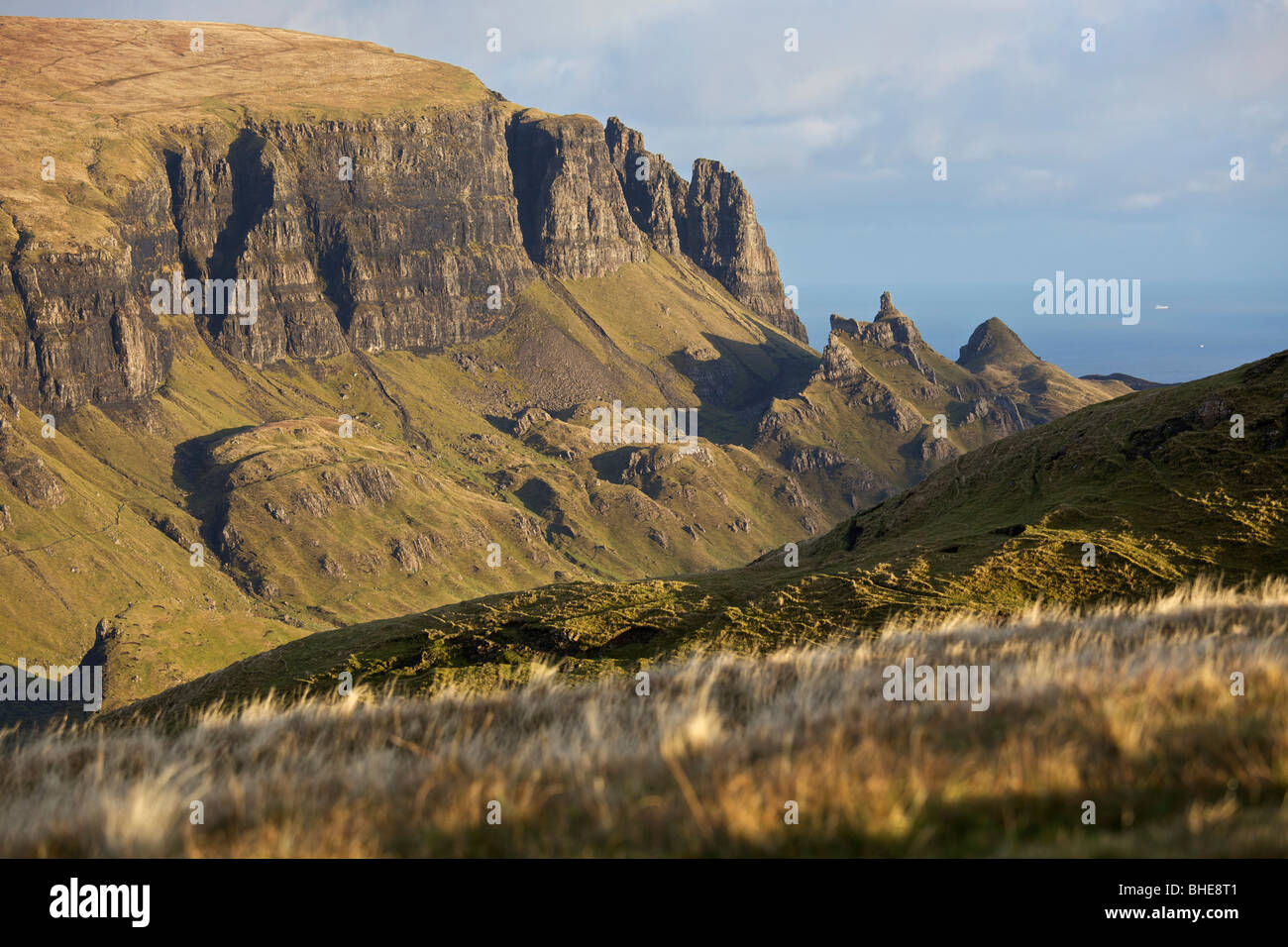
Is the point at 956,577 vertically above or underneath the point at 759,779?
underneath

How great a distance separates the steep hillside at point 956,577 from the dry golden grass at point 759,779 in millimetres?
4975

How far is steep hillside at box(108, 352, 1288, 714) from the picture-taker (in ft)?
45.1

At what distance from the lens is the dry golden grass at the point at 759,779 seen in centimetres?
449

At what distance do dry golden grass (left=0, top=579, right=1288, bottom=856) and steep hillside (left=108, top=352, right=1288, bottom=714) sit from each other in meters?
4.98

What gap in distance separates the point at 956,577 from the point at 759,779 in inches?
429

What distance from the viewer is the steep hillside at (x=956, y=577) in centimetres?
1373

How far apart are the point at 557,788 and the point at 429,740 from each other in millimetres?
2864

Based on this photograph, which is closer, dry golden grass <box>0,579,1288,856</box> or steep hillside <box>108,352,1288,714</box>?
dry golden grass <box>0,579,1288,856</box>

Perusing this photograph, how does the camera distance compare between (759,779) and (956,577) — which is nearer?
(759,779)

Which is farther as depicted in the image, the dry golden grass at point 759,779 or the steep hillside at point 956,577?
the steep hillside at point 956,577

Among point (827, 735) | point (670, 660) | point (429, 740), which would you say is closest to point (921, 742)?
point (827, 735)

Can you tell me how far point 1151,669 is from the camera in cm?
723

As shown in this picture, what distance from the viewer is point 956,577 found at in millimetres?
15008

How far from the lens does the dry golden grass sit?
14.7 ft
